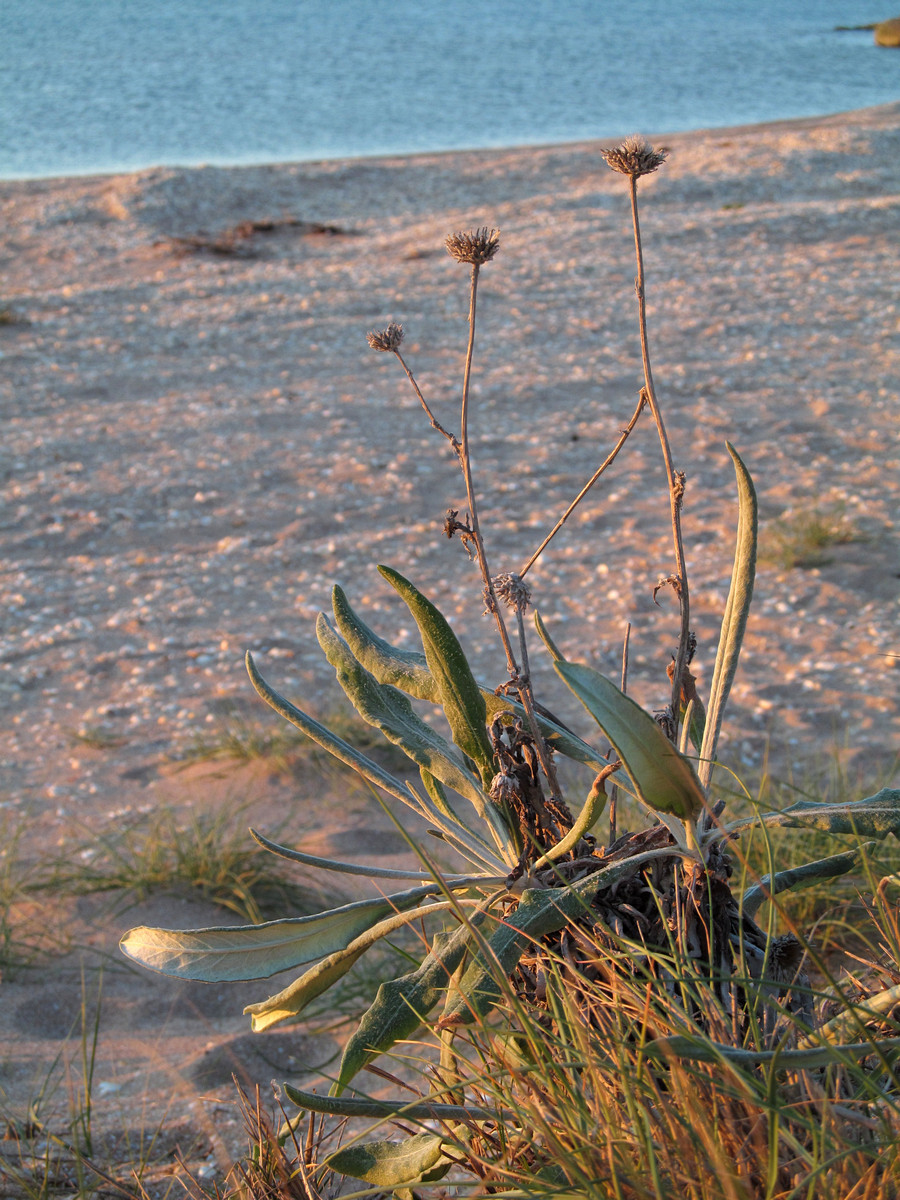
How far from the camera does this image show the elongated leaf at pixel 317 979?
1.31 m

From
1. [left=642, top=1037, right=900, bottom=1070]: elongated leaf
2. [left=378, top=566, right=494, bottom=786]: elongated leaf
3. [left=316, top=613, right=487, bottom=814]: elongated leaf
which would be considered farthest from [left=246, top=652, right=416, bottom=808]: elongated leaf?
[left=642, top=1037, right=900, bottom=1070]: elongated leaf

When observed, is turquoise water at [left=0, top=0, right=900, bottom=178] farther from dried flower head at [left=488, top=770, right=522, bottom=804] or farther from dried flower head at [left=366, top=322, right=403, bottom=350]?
dried flower head at [left=488, top=770, right=522, bottom=804]

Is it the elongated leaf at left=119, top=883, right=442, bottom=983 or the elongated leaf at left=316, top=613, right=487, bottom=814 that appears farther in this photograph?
the elongated leaf at left=316, top=613, right=487, bottom=814

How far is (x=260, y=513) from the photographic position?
5.05 meters

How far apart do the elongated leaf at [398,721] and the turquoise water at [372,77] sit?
727 inches

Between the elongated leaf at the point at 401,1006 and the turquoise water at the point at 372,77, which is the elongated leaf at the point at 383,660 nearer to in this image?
the elongated leaf at the point at 401,1006

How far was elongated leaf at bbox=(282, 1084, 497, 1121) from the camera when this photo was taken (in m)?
1.13

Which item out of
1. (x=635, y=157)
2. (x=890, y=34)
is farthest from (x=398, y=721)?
(x=890, y=34)

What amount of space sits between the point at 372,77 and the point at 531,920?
95.5 feet

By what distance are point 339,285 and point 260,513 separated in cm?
407

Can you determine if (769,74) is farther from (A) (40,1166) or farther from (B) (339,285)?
(A) (40,1166)

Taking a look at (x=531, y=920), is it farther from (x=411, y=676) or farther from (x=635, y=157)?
(x=635, y=157)

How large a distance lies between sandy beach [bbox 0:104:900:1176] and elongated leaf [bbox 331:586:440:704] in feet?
3.42

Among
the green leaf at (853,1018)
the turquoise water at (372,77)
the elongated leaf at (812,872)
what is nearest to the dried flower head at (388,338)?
the elongated leaf at (812,872)
